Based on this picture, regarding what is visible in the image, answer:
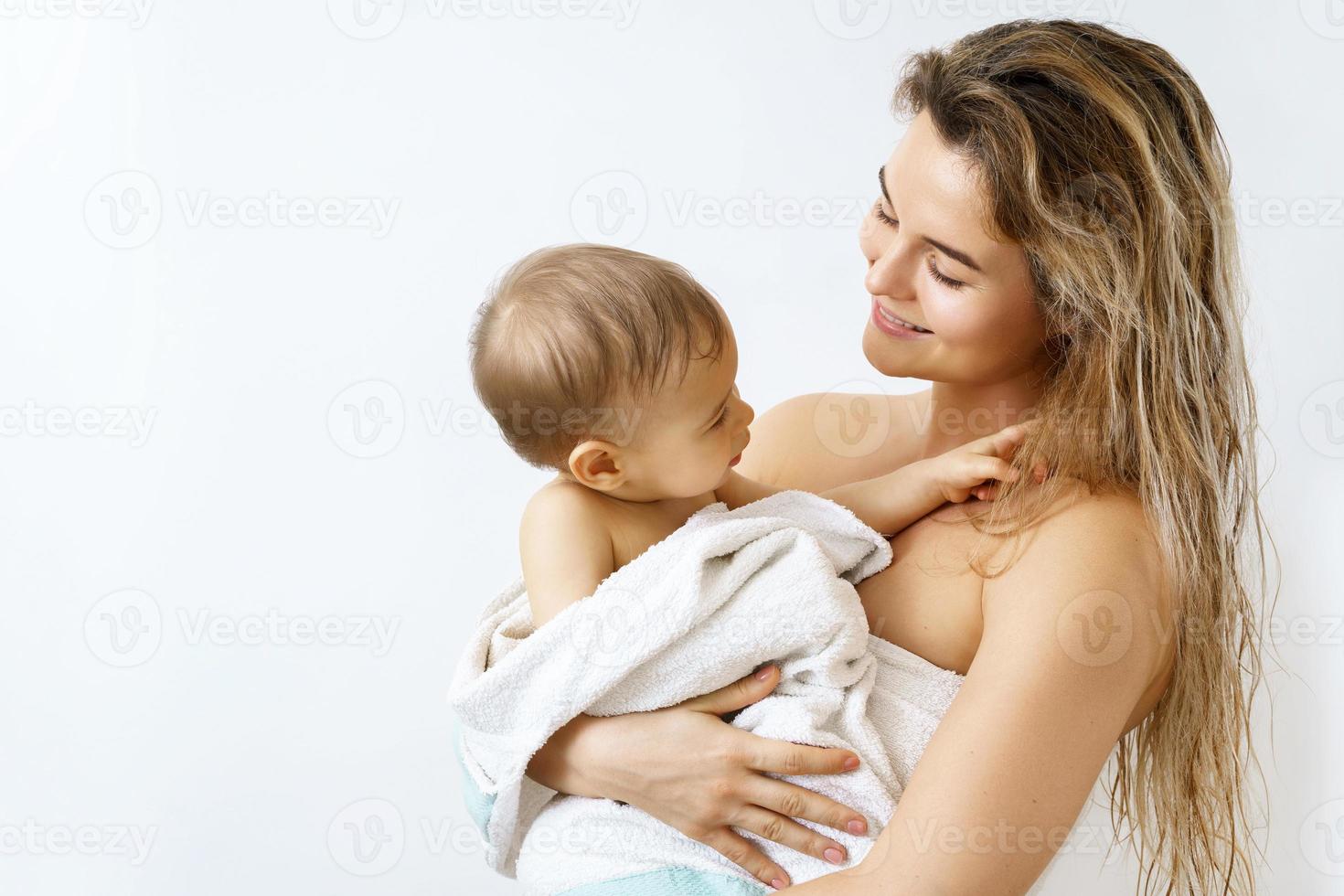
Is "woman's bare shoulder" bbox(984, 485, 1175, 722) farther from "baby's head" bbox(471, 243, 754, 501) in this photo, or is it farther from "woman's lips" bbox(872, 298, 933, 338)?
"baby's head" bbox(471, 243, 754, 501)

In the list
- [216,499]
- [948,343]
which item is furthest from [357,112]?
[948,343]

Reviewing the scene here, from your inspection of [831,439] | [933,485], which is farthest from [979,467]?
[831,439]

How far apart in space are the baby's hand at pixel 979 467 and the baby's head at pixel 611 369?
28 cm

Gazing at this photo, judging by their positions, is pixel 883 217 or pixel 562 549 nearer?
pixel 562 549

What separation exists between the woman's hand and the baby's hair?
354mm

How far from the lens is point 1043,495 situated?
148cm

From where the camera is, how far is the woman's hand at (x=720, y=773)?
1387 millimetres

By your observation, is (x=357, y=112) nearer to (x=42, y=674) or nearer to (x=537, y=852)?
(x=42, y=674)

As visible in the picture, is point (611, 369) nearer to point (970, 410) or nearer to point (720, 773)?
point (720, 773)

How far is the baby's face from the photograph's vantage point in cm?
149

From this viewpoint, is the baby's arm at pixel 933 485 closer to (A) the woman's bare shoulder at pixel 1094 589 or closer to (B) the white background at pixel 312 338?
(A) the woman's bare shoulder at pixel 1094 589

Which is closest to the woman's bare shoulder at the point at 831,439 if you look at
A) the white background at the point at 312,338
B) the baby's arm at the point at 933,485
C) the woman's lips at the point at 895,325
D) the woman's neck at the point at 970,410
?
the woman's neck at the point at 970,410

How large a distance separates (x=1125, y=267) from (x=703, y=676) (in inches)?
28.7

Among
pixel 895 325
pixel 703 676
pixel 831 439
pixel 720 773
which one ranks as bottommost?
pixel 720 773
